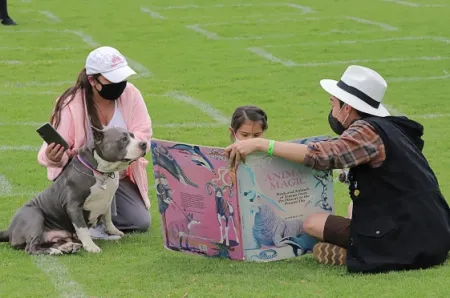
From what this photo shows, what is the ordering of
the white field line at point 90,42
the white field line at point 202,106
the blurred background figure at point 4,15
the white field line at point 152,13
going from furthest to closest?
the white field line at point 152,13 → the blurred background figure at point 4,15 → the white field line at point 90,42 → the white field line at point 202,106

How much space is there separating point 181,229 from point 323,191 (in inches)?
40.0

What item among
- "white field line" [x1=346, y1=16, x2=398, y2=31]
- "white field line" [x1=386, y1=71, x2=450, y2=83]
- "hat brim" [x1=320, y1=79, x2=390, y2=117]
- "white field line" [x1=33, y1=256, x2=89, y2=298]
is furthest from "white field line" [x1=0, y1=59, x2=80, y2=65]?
"hat brim" [x1=320, y1=79, x2=390, y2=117]

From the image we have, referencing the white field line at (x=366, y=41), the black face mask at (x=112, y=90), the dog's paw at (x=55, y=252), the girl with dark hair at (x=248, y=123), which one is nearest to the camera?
the dog's paw at (x=55, y=252)

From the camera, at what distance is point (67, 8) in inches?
971

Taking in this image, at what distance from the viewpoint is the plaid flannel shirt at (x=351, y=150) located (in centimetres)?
659

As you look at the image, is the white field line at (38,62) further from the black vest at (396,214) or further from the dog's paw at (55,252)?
the black vest at (396,214)

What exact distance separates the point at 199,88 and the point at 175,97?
0.63m

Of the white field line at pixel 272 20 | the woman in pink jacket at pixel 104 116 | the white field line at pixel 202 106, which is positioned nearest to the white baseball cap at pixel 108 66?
the woman in pink jacket at pixel 104 116

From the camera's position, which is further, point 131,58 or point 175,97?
point 131,58

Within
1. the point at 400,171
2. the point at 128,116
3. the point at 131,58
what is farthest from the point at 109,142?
the point at 131,58

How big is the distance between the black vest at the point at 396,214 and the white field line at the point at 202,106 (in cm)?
589

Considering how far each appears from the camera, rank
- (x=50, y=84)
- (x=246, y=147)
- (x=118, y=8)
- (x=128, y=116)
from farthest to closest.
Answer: (x=118, y=8)
(x=50, y=84)
(x=128, y=116)
(x=246, y=147)

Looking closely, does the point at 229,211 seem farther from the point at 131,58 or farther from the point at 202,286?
the point at 131,58

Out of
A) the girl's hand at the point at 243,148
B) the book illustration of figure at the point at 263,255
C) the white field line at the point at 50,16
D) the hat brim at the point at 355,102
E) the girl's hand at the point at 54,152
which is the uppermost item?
the hat brim at the point at 355,102
